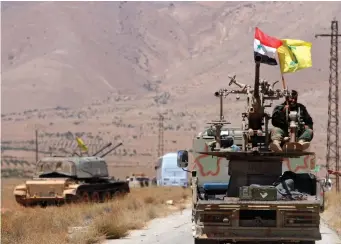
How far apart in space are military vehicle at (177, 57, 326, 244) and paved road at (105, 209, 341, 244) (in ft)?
12.0

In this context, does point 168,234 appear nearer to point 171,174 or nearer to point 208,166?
point 208,166

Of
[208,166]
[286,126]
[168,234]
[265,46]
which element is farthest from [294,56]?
[208,166]

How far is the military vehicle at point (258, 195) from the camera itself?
1305cm

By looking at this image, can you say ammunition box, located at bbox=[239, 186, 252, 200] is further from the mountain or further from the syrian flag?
the mountain

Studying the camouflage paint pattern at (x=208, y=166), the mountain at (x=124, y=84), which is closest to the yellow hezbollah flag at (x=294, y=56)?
the camouflage paint pattern at (x=208, y=166)

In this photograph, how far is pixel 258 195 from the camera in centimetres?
1341

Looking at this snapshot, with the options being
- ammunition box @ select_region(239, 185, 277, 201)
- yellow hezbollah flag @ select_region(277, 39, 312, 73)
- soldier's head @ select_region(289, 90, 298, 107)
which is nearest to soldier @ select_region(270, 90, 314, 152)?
soldier's head @ select_region(289, 90, 298, 107)

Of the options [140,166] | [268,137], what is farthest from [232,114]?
[268,137]

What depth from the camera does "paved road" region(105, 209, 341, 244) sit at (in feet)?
62.0

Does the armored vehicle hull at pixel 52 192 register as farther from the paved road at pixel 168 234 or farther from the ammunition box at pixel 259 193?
the ammunition box at pixel 259 193

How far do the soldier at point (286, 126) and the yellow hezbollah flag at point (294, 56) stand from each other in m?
2.13

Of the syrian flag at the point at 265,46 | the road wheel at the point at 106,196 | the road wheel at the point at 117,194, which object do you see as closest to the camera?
the syrian flag at the point at 265,46

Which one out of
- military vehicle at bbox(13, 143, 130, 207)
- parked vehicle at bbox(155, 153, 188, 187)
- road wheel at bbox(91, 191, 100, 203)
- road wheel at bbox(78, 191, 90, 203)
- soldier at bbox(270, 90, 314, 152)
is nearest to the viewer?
soldier at bbox(270, 90, 314, 152)

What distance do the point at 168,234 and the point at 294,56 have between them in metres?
6.28
